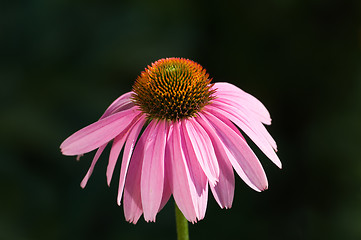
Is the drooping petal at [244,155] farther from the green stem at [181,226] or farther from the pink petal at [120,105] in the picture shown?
the pink petal at [120,105]

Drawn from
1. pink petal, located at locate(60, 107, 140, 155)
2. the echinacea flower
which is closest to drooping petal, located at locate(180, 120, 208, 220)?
the echinacea flower

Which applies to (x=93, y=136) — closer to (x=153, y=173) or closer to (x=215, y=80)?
(x=153, y=173)

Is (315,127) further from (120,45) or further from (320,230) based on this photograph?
(120,45)

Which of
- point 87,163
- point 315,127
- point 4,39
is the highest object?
point 4,39

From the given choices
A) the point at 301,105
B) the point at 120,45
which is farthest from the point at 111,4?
the point at 301,105

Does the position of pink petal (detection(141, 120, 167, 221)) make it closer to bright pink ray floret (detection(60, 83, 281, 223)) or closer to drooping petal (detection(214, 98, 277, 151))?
bright pink ray floret (detection(60, 83, 281, 223))

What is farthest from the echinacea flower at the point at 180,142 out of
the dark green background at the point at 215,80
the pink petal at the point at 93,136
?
the dark green background at the point at 215,80
